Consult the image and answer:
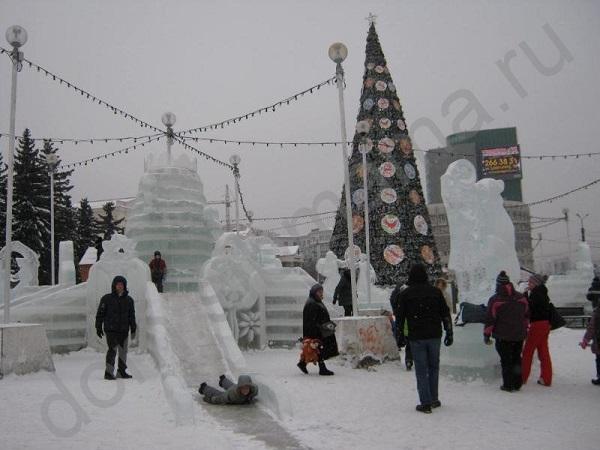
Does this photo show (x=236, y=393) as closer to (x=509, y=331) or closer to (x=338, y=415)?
(x=338, y=415)

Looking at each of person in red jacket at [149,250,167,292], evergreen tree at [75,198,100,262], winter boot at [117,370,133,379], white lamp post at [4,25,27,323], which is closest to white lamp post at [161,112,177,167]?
person in red jacket at [149,250,167,292]

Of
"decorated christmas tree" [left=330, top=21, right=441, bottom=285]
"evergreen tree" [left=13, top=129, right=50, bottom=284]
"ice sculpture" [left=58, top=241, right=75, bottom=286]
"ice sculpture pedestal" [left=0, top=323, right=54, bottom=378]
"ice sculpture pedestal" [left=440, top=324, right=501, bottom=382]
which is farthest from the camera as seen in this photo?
"evergreen tree" [left=13, top=129, right=50, bottom=284]

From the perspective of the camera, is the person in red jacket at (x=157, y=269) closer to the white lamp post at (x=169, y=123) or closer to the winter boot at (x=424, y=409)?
the white lamp post at (x=169, y=123)

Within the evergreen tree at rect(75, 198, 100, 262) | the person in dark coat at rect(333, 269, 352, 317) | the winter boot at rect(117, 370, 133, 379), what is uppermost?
the evergreen tree at rect(75, 198, 100, 262)

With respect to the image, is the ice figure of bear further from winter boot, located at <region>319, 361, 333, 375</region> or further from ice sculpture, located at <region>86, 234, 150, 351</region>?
winter boot, located at <region>319, 361, 333, 375</region>

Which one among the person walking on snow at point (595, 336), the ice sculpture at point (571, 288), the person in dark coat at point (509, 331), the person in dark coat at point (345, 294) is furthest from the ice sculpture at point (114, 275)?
the ice sculpture at point (571, 288)

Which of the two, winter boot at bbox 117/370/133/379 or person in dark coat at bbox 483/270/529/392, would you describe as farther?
winter boot at bbox 117/370/133/379

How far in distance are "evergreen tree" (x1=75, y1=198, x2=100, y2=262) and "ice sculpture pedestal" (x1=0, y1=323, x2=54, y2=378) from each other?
3157 cm

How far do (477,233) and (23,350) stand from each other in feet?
24.7

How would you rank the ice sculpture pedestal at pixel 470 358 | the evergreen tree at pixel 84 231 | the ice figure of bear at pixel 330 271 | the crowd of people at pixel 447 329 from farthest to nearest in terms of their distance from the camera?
the evergreen tree at pixel 84 231 < the ice figure of bear at pixel 330 271 < the ice sculpture pedestal at pixel 470 358 < the crowd of people at pixel 447 329

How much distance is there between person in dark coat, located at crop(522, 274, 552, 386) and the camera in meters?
8.12

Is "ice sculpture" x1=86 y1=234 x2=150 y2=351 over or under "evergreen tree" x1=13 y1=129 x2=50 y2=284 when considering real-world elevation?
under

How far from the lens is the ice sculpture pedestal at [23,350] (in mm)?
8594

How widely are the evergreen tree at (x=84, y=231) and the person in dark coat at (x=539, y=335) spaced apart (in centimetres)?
3562
